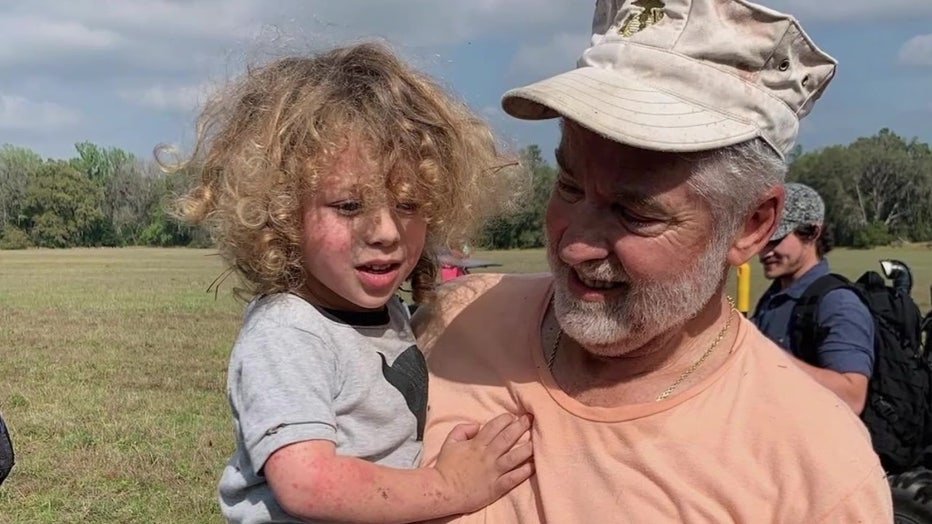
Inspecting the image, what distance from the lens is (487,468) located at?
Result: 202 cm

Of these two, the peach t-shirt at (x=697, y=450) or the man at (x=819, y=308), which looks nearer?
the peach t-shirt at (x=697, y=450)

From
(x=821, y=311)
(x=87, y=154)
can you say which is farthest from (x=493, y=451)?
(x=87, y=154)

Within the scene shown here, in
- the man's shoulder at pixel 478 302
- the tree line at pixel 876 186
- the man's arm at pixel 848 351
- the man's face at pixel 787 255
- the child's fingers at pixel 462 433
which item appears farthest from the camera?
the tree line at pixel 876 186

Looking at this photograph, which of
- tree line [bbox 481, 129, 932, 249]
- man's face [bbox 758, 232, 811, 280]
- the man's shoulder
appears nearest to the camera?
the man's shoulder

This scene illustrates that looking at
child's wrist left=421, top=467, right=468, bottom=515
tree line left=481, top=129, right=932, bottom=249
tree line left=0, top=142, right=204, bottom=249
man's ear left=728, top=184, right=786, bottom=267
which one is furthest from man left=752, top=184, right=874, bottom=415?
tree line left=0, top=142, right=204, bottom=249

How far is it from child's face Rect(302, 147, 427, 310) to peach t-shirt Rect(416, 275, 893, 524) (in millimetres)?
338

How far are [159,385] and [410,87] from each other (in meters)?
9.27

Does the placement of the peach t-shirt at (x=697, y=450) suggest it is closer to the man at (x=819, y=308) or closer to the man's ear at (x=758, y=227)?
the man's ear at (x=758, y=227)

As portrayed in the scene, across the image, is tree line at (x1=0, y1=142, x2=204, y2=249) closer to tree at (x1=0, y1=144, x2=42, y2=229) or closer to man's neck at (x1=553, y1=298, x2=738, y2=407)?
tree at (x1=0, y1=144, x2=42, y2=229)

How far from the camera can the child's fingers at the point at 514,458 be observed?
2.02 meters

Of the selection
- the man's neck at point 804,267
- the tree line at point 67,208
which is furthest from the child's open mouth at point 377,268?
the tree line at point 67,208

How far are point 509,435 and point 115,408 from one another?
8.35 metres

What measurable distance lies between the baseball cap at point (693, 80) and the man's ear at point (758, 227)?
13cm

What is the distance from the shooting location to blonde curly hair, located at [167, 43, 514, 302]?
2240 mm
